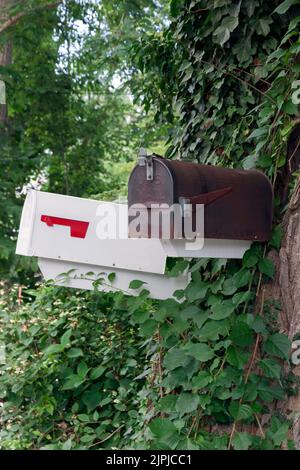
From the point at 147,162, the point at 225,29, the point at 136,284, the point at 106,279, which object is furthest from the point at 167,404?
the point at 225,29

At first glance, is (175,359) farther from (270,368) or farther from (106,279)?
(106,279)

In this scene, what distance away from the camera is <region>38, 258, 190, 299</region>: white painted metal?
3.20 m

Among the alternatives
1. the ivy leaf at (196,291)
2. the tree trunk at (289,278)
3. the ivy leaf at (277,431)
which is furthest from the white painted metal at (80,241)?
the ivy leaf at (277,431)

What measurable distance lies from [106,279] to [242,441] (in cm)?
115

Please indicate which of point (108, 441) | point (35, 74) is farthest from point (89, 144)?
point (108, 441)

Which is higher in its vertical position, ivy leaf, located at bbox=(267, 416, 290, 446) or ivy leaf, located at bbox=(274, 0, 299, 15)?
ivy leaf, located at bbox=(274, 0, 299, 15)

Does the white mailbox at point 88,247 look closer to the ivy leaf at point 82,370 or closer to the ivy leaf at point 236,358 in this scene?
the ivy leaf at point 82,370

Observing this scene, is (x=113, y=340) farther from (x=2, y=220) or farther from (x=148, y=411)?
(x=2, y=220)

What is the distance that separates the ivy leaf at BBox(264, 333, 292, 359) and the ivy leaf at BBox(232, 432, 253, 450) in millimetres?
343

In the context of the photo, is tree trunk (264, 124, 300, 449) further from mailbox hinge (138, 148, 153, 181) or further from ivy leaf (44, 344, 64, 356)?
ivy leaf (44, 344, 64, 356)

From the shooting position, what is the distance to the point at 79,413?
3.64m

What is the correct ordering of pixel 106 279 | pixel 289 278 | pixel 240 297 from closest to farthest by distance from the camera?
pixel 240 297 < pixel 289 278 < pixel 106 279

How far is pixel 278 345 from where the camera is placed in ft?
8.59

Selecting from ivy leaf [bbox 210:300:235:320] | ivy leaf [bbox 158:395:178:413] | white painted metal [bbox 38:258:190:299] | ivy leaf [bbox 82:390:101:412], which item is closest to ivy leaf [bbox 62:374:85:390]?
ivy leaf [bbox 82:390:101:412]
